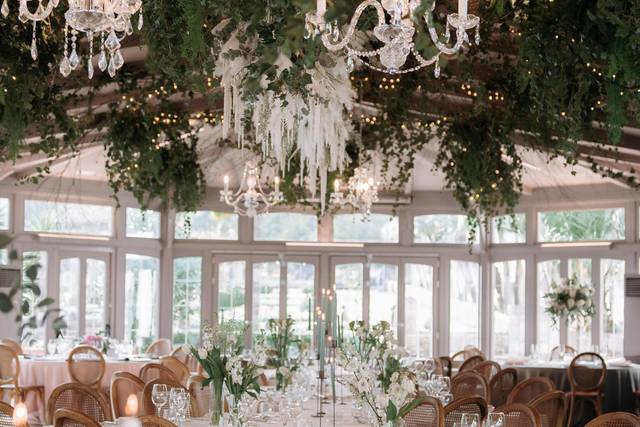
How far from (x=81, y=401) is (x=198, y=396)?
105 centimetres

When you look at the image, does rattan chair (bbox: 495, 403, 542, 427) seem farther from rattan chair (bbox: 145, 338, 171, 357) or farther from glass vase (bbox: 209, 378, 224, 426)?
rattan chair (bbox: 145, 338, 171, 357)

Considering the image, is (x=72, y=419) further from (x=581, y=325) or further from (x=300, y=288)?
(x=300, y=288)

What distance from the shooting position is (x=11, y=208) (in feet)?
43.5

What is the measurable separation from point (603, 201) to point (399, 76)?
5.79 m

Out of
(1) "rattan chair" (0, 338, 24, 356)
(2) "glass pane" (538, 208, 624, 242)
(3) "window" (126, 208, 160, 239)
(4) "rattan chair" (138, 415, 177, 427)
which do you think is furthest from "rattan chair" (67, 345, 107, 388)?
(2) "glass pane" (538, 208, 624, 242)

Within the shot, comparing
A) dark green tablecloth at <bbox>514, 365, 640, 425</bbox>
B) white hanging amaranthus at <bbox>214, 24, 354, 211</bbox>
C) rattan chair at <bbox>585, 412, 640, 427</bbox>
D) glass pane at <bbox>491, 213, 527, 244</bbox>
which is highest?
white hanging amaranthus at <bbox>214, 24, 354, 211</bbox>

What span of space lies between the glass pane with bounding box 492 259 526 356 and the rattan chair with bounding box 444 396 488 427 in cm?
878

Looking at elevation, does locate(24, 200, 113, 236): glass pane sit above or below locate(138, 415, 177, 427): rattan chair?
above

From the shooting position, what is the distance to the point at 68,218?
14180mm

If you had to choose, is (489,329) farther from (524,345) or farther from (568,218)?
(568,218)

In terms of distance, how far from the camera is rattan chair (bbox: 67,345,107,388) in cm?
1061

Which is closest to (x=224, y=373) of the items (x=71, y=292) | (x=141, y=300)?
(x=71, y=292)

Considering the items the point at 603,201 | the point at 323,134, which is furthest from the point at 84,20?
the point at 603,201

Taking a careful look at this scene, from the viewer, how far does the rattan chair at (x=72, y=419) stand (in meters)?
4.74
